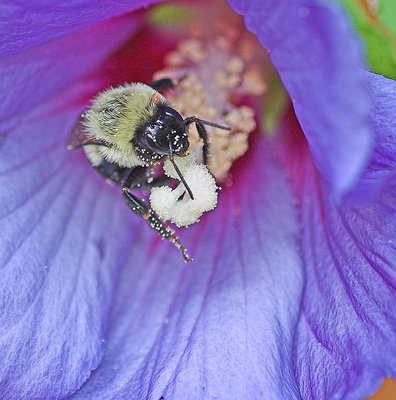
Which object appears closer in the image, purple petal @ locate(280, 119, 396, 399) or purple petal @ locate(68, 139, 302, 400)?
purple petal @ locate(280, 119, 396, 399)

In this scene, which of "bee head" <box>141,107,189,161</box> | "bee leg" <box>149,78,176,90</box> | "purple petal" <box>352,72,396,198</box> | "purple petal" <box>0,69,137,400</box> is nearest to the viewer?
"purple petal" <box>352,72,396,198</box>

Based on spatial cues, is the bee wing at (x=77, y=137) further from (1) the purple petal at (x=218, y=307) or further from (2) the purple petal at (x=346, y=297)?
(2) the purple petal at (x=346, y=297)

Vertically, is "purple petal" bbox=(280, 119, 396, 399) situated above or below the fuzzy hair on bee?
below

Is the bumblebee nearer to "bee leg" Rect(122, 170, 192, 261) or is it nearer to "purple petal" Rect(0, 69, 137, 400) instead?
"bee leg" Rect(122, 170, 192, 261)

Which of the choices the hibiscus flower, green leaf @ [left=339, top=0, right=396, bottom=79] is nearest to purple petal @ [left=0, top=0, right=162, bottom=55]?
the hibiscus flower

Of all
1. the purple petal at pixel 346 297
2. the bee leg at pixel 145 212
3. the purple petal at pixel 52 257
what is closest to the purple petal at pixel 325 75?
the purple petal at pixel 346 297

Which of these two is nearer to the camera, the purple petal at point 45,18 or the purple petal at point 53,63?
the purple petal at point 45,18

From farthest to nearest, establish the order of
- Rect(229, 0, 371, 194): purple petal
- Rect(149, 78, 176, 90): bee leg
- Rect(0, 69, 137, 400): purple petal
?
1. Rect(149, 78, 176, 90): bee leg
2. Rect(0, 69, 137, 400): purple petal
3. Rect(229, 0, 371, 194): purple petal
